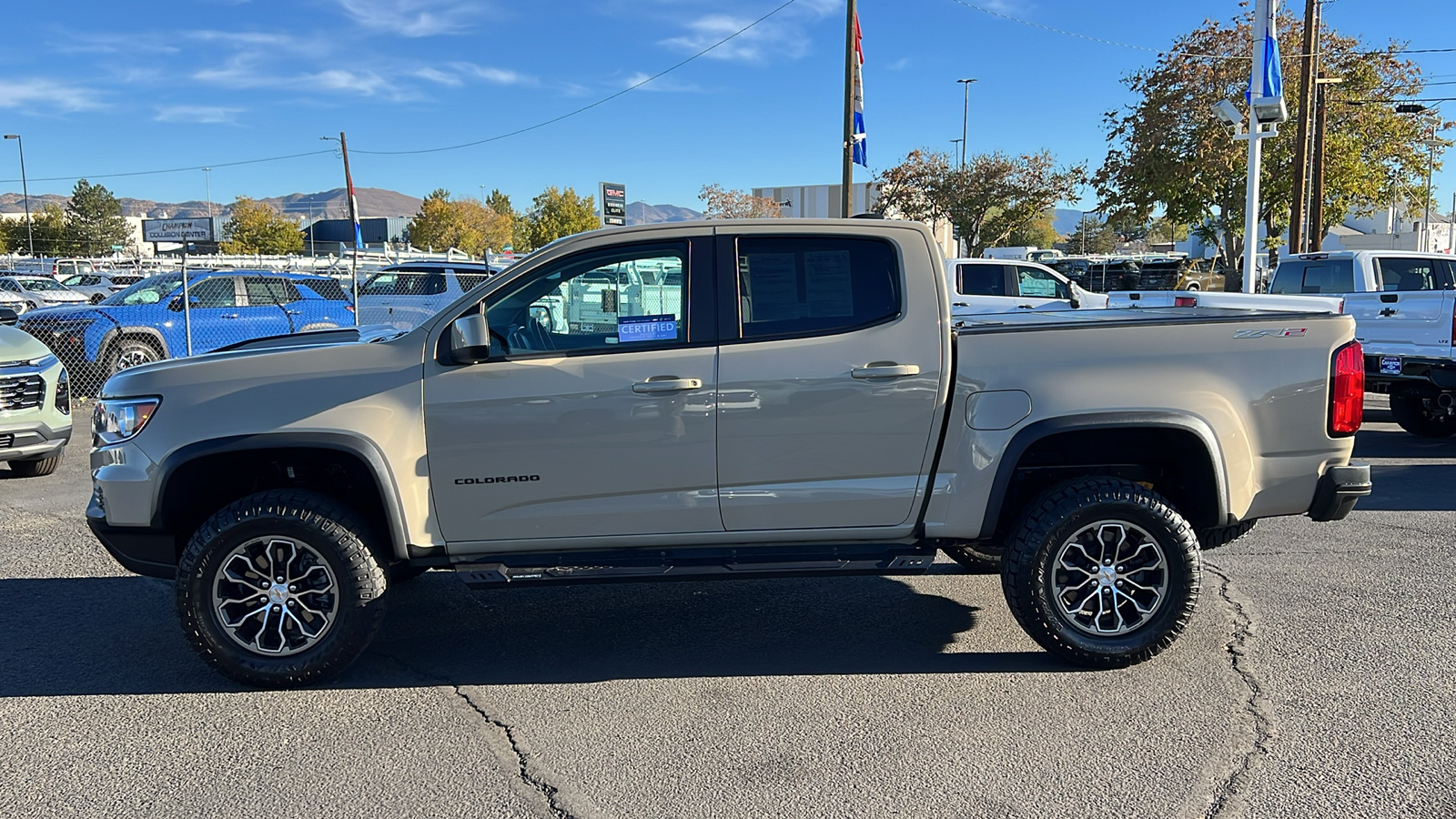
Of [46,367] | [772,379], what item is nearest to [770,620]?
[772,379]

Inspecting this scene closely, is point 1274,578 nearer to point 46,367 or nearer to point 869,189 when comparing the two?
point 46,367

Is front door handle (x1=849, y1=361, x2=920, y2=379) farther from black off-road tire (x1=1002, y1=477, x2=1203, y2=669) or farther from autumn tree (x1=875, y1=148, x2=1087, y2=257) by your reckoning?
autumn tree (x1=875, y1=148, x2=1087, y2=257)

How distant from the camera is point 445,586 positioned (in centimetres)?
594

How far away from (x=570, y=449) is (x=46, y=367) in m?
6.65

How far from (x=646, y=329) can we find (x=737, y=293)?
42 centimetres

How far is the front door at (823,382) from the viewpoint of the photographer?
4.38m

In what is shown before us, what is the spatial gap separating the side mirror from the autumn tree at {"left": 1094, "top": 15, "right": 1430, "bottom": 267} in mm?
31745

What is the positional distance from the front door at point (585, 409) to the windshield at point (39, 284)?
34.8 m

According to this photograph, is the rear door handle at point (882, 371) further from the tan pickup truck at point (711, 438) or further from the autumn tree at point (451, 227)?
the autumn tree at point (451, 227)

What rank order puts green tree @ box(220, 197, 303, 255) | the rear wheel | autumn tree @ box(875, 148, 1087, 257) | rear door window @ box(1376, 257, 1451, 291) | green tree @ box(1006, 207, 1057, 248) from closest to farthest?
rear door window @ box(1376, 257, 1451, 291)
the rear wheel
autumn tree @ box(875, 148, 1087, 257)
green tree @ box(1006, 207, 1057, 248)
green tree @ box(220, 197, 303, 255)

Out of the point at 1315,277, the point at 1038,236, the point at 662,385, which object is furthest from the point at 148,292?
the point at 1038,236

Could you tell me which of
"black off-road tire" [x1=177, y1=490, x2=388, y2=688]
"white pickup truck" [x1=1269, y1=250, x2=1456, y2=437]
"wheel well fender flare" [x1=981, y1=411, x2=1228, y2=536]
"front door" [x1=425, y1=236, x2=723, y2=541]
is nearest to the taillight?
"wheel well fender flare" [x1=981, y1=411, x2=1228, y2=536]

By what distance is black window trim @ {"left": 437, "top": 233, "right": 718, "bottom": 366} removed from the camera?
4395mm

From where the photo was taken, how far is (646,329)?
4.46m
